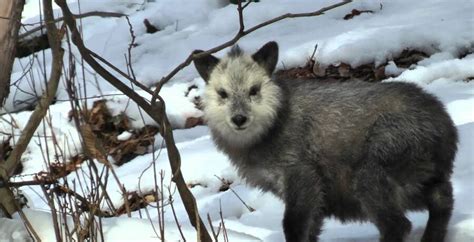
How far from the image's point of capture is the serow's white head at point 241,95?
5406 millimetres

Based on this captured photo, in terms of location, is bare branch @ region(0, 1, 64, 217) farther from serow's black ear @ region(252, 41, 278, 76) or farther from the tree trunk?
serow's black ear @ region(252, 41, 278, 76)

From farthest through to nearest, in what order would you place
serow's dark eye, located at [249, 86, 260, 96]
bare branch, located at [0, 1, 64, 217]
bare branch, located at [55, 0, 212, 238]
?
1. serow's dark eye, located at [249, 86, 260, 96]
2. bare branch, located at [0, 1, 64, 217]
3. bare branch, located at [55, 0, 212, 238]

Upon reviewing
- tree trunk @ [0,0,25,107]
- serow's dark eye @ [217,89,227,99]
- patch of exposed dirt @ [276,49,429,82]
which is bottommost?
patch of exposed dirt @ [276,49,429,82]

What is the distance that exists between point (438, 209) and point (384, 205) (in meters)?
0.34

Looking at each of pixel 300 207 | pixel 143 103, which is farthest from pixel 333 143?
pixel 143 103

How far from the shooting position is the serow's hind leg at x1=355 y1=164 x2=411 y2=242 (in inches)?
198

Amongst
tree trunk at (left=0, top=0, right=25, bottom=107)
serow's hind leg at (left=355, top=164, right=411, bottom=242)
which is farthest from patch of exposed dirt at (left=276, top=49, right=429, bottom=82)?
tree trunk at (left=0, top=0, right=25, bottom=107)

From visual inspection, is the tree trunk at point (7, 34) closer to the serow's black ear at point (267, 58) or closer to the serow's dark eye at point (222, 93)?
the serow's dark eye at point (222, 93)

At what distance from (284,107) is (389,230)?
1044 millimetres

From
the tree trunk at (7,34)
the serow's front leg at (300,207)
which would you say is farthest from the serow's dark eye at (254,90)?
the tree trunk at (7,34)

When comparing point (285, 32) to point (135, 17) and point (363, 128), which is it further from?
point (363, 128)

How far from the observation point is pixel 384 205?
5055 millimetres

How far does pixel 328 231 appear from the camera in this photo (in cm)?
592

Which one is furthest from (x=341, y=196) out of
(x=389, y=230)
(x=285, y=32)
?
(x=285, y=32)
